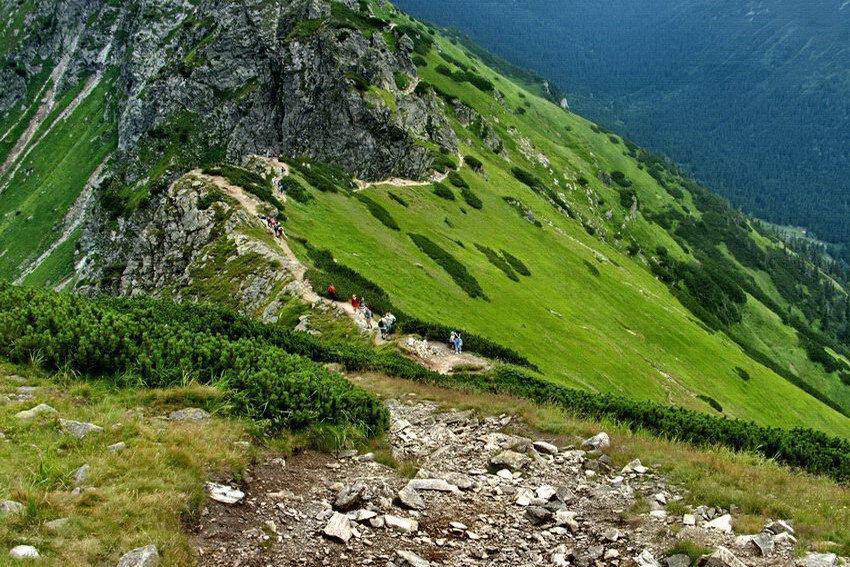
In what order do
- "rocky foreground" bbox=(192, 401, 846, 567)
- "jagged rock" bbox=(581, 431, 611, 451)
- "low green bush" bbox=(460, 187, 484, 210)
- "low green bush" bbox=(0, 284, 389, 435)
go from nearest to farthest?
"rocky foreground" bbox=(192, 401, 846, 567)
"low green bush" bbox=(0, 284, 389, 435)
"jagged rock" bbox=(581, 431, 611, 451)
"low green bush" bbox=(460, 187, 484, 210)

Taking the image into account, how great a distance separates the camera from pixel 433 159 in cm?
8562

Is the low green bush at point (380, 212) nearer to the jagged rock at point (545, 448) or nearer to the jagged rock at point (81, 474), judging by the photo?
the jagged rock at point (545, 448)

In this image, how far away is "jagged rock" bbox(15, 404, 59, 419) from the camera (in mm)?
9555

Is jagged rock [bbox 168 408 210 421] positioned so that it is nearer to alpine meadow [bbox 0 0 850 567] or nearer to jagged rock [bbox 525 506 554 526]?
alpine meadow [bbox 0 0 850 567]

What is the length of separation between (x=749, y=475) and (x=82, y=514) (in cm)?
1358

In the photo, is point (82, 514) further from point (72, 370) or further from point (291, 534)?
point (72, 370)

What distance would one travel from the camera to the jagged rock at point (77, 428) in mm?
9359

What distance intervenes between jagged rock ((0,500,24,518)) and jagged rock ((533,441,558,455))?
1071 centimetres

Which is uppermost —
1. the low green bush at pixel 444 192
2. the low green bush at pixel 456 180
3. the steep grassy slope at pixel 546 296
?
the low green bush at pixel 456 180

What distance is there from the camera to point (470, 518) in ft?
31.7

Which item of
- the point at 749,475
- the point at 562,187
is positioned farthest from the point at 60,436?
the point at 562,187

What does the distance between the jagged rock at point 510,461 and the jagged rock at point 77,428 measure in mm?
8728

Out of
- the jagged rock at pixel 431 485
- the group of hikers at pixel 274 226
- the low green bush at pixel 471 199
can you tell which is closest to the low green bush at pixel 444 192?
the low green bush at pixel 471 199

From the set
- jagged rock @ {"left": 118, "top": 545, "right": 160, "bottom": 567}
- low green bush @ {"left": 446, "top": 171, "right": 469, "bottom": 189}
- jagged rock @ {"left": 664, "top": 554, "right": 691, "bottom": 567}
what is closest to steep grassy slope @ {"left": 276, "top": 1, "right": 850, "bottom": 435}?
low green bush @ {"left": 446, "top": 171, "right": 469, "bottom": 189}
